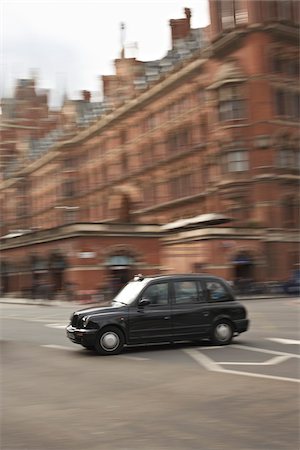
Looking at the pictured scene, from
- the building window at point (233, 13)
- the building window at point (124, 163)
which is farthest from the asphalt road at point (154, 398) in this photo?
the building window at point (124, 163)

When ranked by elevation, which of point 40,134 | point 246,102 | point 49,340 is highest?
point 40,134

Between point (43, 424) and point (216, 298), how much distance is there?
7.11 metres

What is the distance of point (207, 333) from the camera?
1287 cm

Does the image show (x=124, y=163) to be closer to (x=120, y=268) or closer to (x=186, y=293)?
(x=120, y=268)

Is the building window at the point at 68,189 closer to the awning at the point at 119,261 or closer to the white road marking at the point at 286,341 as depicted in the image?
the awning at the point at 119,261

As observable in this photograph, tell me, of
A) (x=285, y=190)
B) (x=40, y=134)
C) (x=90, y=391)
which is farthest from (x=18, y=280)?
(x=40, y=134)

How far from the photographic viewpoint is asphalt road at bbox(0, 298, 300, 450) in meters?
5.93

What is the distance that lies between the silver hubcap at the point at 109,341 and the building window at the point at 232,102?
34.2m

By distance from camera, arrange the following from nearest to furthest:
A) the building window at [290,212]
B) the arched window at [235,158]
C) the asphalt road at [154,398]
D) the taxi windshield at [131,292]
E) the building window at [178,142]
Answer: the asphalt road at [154,398] < the taxi windshield at [131,292] < the building window at [290,212] < the arched window at [235,158] < the building window at [178,142]

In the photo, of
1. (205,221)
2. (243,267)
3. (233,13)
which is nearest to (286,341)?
(205,221)

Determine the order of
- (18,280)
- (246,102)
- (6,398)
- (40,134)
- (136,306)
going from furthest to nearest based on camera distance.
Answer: (40,134) < (18,280) < (246,102) < (136,306) < (6,398)

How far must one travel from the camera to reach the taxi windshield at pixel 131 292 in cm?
1241

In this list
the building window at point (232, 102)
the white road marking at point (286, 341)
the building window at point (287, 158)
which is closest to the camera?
the white road marking at point (286, 341)

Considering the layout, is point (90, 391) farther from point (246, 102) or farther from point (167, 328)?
point (246, 102)
